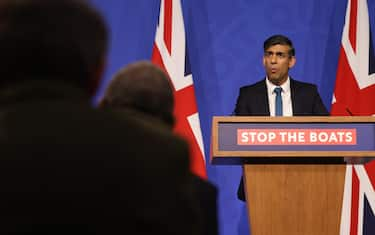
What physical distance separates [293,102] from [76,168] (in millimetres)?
3899

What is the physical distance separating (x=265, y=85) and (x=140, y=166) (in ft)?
13.1

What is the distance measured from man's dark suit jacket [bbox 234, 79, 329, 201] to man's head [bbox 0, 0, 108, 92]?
12.2 ft

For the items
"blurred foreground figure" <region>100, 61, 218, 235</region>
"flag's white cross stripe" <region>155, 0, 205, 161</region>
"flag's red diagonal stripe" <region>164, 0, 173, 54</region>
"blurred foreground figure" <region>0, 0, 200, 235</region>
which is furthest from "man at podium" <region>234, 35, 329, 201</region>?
"blurred foreground figure" <region>0, 0, 200, 235</region>

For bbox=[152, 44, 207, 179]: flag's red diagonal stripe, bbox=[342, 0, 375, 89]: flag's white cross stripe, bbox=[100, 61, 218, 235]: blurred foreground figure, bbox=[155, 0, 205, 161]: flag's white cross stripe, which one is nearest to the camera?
bbox=[100, 61, 218, 235]: blurred foreground figure

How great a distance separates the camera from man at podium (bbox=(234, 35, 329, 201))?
15.3ft

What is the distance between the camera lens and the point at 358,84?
562 centimetres

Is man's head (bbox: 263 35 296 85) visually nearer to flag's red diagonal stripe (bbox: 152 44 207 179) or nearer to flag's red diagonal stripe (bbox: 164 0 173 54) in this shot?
flag's red diagonal stripe (bbox: 152 44 207 179)

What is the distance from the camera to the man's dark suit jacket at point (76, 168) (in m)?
0.89

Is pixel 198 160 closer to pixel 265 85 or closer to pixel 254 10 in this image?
pixel 265 85

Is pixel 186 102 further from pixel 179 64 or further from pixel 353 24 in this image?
pixel 353 24

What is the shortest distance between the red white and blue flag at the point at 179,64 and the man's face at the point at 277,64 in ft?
2.55

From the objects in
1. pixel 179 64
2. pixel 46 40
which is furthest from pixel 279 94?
pixel 46 40

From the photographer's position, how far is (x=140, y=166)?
929 millimetres

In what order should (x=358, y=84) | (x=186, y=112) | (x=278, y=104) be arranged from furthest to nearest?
(x=358, y=84)
(x=186, y=112)
(x=278, y=104)
